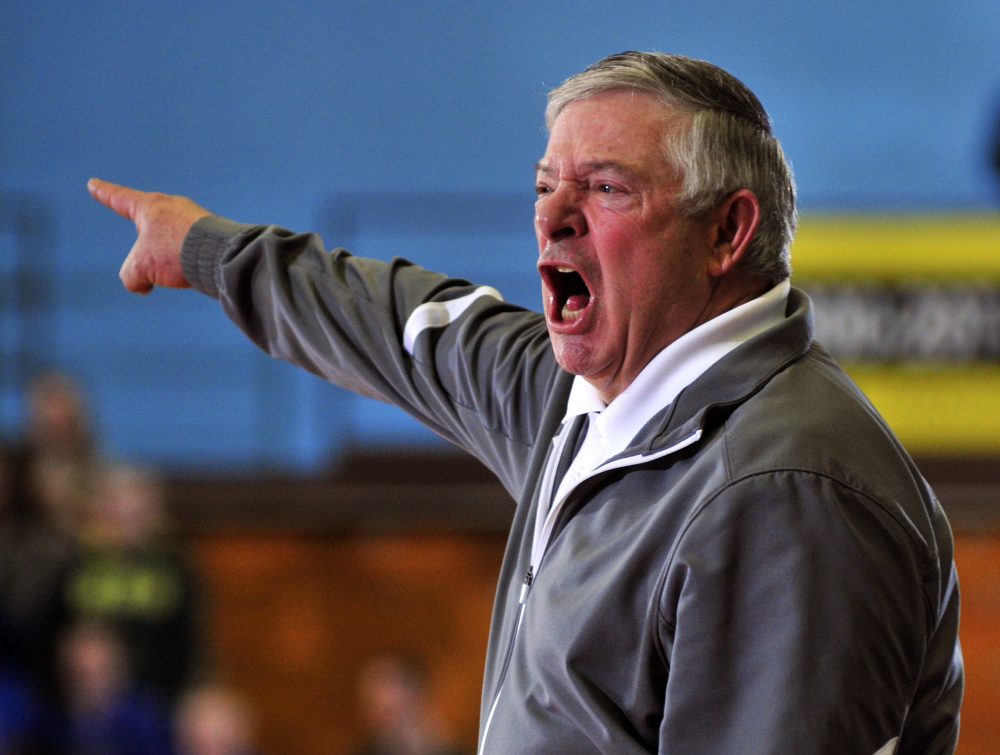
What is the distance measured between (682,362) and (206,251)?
0.78 metres

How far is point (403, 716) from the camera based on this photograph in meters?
4.25

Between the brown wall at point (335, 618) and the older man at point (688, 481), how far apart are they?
3097 mm

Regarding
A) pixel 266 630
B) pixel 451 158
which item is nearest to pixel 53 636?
pixel 266 630

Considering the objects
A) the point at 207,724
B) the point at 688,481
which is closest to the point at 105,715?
the point at 207,724

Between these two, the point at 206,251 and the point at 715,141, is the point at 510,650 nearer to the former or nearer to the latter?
the point at 715,141

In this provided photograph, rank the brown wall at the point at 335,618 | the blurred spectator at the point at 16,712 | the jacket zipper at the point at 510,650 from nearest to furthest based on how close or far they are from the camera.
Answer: the jacket zipper at the point at 510,650 → the blurred spectator at the point at 16,712 → the brown wall at the point at 335,618

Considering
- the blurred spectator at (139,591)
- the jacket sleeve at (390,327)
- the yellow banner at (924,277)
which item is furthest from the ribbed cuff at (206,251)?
the yellow banner at (924,277)

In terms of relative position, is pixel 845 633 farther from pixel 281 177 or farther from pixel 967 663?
pixel 281 177

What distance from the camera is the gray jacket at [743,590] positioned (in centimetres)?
105

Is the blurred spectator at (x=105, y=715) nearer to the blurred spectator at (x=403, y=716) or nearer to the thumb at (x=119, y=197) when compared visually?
the blurred spectator at (x=403, y=716)

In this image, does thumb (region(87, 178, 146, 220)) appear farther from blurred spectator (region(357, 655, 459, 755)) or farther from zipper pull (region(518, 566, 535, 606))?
blurred spectator (region(357, 655, 459, 755))

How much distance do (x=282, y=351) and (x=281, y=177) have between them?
14.3 ft

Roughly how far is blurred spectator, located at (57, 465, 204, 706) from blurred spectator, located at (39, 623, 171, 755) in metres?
0.07

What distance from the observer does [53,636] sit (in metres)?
4.31
